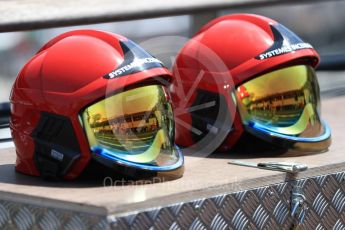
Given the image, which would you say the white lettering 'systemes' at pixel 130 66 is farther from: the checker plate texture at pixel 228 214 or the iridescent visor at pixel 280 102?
the iridescent visor at pixel 280 102

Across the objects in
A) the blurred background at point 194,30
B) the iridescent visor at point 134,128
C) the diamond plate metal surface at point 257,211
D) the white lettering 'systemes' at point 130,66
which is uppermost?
the white lettering 'systemes' at point 130,66

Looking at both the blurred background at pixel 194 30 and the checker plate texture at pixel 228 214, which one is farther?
the blurred background at pixel 194 30

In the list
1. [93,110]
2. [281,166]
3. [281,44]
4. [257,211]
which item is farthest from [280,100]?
[93,110]

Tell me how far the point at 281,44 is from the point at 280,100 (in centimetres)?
29

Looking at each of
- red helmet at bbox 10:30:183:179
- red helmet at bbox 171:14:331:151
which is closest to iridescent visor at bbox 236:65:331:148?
red helmet at bbox 171:14:331:151

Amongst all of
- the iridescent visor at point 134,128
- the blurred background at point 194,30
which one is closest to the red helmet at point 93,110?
the iridescent visor at point 134,128

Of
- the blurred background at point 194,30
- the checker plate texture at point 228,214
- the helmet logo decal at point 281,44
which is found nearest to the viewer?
the checker plate texture at point 228,214

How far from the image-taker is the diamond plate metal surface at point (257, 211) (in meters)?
3.87

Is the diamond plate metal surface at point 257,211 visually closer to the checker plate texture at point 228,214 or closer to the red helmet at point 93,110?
the checker plate texture at point 228,214

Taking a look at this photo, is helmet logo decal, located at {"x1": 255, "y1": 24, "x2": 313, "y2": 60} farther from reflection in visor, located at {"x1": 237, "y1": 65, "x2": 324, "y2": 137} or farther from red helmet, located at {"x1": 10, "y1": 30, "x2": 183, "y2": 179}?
red helmet, located at {"x1": 10, "y1": 30, "x2": 183, "y2": 179}

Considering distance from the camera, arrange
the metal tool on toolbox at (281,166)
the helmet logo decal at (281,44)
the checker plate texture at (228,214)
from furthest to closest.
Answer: the helmet logo decal at (281,44) → the metal tool on toolbox at (281,166) → the checker plate texture at (228,214)

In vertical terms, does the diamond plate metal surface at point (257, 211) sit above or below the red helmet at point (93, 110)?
below

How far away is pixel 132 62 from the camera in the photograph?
166 inches

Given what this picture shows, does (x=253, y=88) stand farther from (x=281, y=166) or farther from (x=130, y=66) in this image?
(x=130, y=66)
